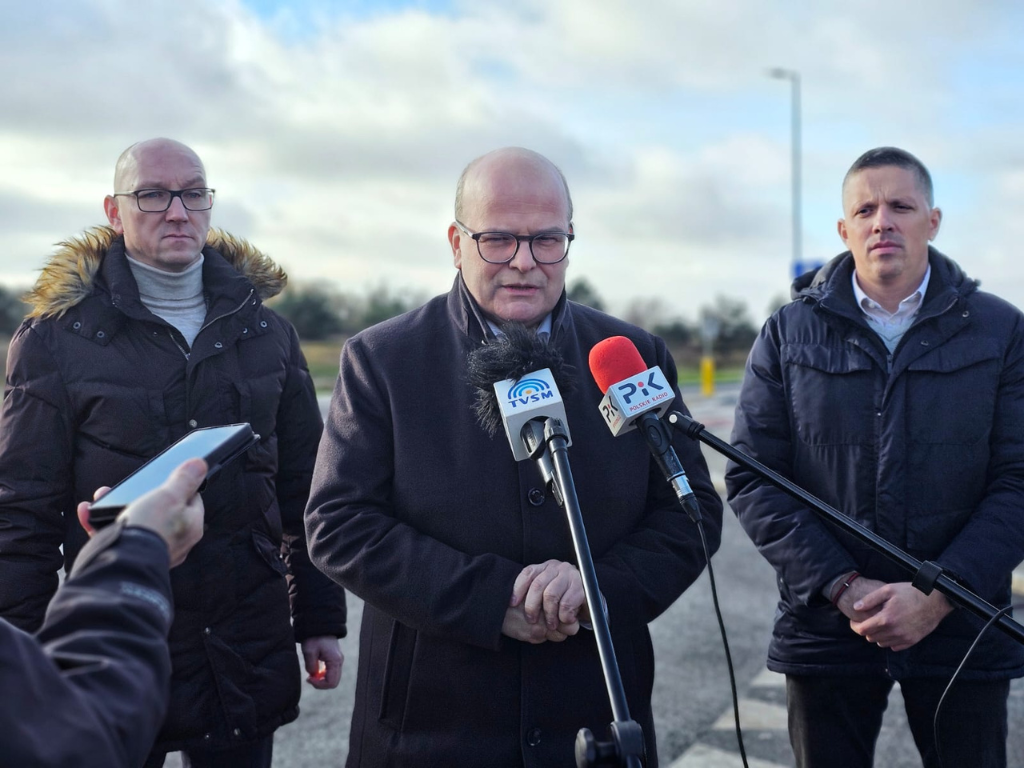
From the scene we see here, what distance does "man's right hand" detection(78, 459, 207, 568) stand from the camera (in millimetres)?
1584

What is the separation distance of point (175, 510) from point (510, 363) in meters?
0.86

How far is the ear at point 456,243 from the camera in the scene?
8.97ft

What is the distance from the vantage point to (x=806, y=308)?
10.8 feet

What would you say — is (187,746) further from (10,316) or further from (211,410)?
(10,316)

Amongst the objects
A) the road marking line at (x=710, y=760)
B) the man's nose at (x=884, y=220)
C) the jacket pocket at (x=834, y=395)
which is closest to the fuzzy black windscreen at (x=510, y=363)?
the jacket pocket at (x=834, y=395)

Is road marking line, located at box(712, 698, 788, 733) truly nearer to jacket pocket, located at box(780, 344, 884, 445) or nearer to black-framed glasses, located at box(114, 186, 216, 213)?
jacket pocket, located at box(780, 344, 884, 445)

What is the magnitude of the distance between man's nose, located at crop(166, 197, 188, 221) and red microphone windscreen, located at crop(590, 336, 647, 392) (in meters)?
1.58

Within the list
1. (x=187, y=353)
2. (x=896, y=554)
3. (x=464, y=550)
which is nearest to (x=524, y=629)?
(x=464, y=550)

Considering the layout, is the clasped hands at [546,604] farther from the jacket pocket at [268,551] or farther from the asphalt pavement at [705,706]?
the asphalt pavement at [705,706]

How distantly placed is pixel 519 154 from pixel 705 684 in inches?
149

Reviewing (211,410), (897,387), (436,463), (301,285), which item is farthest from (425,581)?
(301,285)

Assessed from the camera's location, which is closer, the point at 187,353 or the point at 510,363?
the point at 510,363

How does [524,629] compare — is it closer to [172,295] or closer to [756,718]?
[172,295]

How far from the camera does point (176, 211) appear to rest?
3.03m
